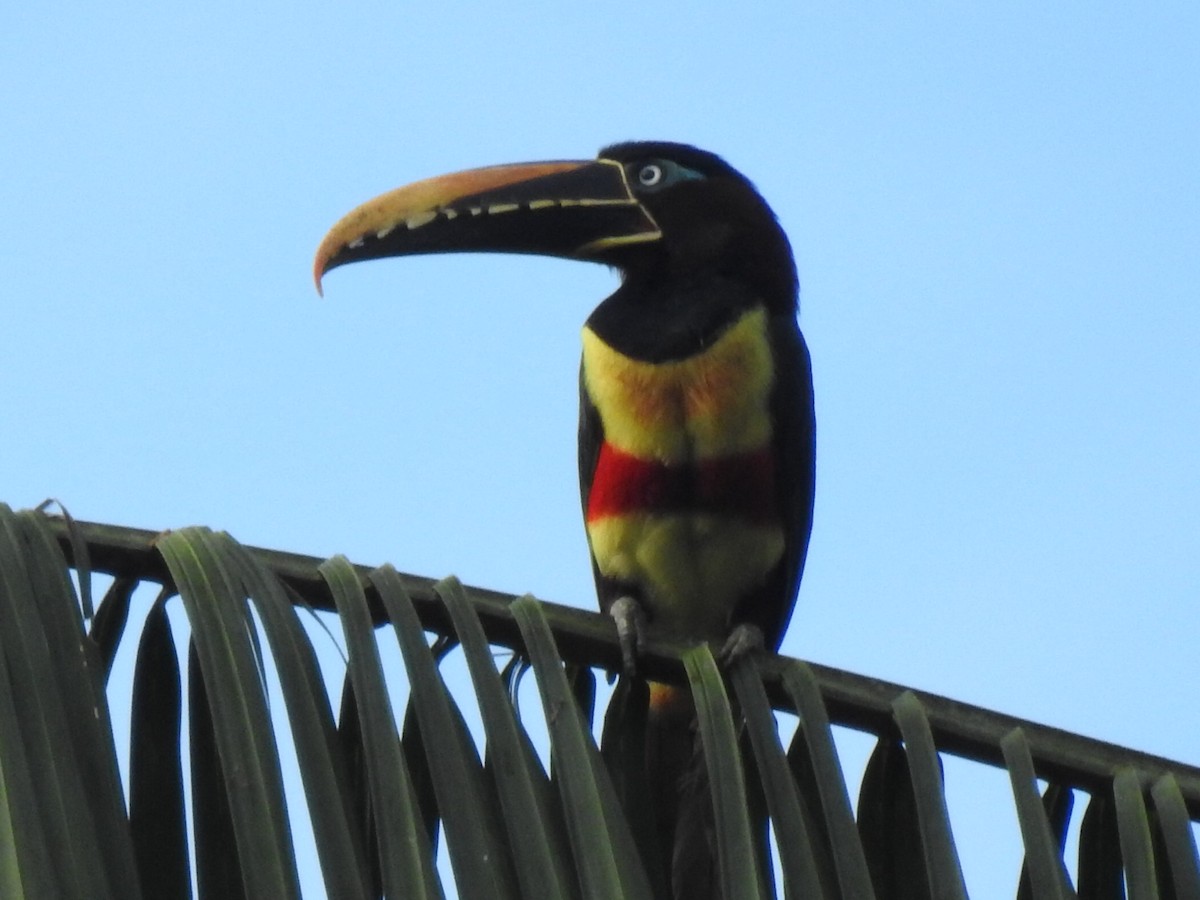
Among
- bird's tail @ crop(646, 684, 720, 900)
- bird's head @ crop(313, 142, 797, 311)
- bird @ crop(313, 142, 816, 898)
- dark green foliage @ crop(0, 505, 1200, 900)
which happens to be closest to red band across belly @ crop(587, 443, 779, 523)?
bird @ crop(313, 142, 816, 898)

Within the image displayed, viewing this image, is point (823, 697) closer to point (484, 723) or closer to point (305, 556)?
point (484, 723)

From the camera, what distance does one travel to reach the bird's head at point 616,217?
177 inches

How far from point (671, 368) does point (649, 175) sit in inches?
28.0

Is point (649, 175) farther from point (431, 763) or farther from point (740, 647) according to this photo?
point (431, 763)

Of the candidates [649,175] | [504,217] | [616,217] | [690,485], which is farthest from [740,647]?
[649,175]

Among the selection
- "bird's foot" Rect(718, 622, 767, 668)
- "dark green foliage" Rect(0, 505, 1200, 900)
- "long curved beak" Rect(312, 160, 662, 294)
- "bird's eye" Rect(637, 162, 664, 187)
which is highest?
"bird's eye" Rect(637, 162, 664, 187)

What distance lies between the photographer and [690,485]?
4492 millimetres

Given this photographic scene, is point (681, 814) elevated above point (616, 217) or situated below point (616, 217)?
below

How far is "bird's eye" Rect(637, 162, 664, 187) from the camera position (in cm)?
496

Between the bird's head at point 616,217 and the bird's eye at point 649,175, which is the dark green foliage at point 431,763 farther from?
the bird's eye at point 649,175

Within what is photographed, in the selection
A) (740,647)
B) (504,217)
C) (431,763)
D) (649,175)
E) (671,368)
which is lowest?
(431,763)

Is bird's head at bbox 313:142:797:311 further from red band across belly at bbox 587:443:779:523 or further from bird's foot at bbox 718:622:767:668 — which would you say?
bird's foot at bbox 718:622:767:668

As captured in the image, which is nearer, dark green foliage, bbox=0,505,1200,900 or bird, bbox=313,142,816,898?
dark green foliage, bbox=0,505,1200,900

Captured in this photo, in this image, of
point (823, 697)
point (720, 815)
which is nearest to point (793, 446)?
point (823, 697)
